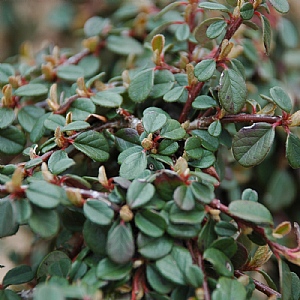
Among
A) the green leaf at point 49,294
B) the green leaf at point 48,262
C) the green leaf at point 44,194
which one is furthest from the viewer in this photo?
the green leaf at point 48,262

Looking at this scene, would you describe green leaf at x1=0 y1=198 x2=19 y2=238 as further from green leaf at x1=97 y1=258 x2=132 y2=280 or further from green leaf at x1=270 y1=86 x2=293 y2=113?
green leaf at x1=270 y1=86 x2=293 y2=113

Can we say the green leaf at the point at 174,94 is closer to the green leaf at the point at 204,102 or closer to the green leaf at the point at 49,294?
the green leaf at the point at 204,102

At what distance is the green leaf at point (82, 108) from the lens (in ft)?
2.70

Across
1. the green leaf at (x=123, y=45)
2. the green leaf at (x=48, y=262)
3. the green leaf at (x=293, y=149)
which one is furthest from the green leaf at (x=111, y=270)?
the green leaf at (x=123, y=45)

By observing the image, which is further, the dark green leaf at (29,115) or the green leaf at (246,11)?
the dark green leaf at (29,115)

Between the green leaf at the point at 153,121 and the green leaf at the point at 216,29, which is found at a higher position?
the green leaf at the point at 216,29

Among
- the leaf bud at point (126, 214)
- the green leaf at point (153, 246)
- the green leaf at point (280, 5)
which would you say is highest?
the green leaf at point (280, 5)

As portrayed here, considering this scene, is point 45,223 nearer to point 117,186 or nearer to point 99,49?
point 117,186

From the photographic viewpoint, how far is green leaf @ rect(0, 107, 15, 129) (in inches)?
33.0

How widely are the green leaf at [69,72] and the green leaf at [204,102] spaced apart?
0.32m

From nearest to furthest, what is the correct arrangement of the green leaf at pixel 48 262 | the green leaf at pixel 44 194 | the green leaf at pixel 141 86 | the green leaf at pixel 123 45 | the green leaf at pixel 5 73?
1. the green leaf at pixel 44 194
2. the green leaf at pixel 48 262
3. the green leaf at pixel 141 86
4. the green leaf at pixel 5 73
5. the green leaf at pixel 123 45

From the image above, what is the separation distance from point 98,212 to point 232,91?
316 millimetres

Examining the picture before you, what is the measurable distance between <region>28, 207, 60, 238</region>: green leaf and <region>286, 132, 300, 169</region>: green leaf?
0.40 meters

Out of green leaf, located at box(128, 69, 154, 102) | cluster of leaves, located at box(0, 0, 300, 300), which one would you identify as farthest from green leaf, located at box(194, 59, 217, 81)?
green leaf, located at box(128, 69, 154, 102)
